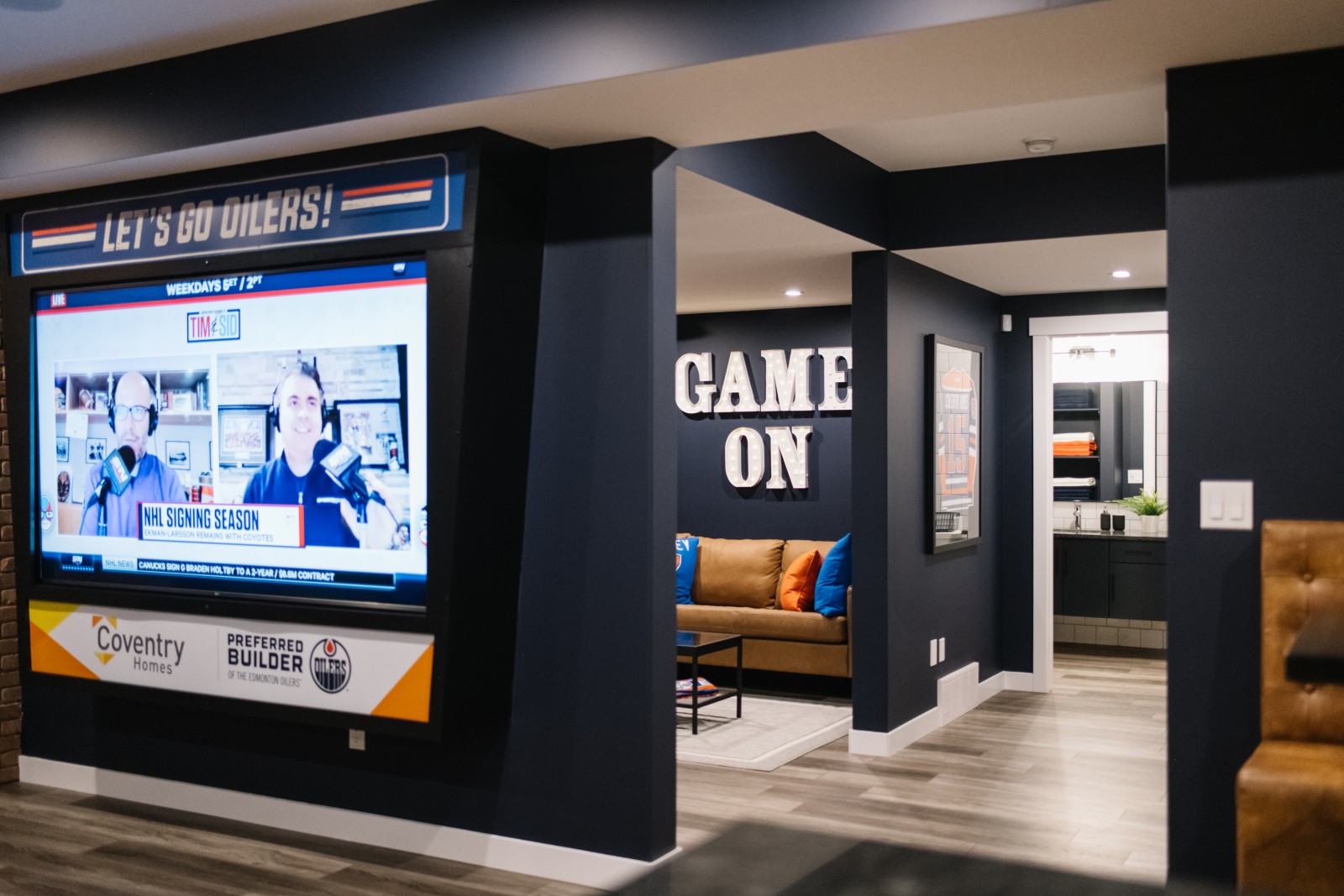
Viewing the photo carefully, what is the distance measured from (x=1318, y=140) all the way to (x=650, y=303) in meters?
1.83

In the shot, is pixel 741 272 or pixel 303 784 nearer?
pixel 303 784

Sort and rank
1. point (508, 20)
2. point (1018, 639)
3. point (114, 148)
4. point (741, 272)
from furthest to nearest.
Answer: point (1018, 639) < point (741, 272) < point (114, 148) < point (508, 20)

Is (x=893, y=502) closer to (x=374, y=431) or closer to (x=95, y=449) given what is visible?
(x=374, y=431)

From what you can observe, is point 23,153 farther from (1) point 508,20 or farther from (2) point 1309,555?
(2) point 1309,555

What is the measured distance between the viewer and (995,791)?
490 centimetres

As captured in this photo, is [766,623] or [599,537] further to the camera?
[766,623]

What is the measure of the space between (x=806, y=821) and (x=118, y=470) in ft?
9.27

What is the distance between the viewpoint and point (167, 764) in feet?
15.0

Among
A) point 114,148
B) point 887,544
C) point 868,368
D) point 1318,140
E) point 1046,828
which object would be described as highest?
point 114,148

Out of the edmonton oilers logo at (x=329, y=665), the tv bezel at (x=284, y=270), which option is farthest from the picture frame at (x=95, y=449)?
the edmonton oilers logo at (x=329, y=665)

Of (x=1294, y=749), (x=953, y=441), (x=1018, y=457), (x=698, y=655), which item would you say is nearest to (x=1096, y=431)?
(x=1018, y=457)

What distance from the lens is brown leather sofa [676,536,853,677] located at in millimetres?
6777

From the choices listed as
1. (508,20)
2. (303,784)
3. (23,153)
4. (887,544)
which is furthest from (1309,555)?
(23,153)

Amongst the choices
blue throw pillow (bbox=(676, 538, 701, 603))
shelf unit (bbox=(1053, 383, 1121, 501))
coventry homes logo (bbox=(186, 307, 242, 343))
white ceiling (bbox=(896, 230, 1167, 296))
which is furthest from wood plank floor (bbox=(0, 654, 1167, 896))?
shelf unit (bbox=(1053, 383, 1121, 501))
